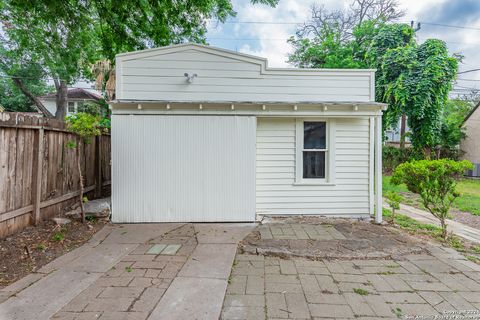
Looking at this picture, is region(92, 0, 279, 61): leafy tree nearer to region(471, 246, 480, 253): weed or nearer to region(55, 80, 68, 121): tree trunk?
region(471, 246, 480, 253): weed

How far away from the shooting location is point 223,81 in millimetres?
5758

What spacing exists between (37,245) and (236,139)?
3820 millimetres

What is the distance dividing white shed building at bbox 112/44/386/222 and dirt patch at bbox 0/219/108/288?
32.1 inches

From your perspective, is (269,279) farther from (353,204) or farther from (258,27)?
(258,27)

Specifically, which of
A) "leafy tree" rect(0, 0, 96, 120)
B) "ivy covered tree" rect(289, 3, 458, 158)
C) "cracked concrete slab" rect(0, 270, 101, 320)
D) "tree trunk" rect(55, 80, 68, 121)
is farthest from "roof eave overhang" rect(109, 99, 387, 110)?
"tree trunk" rect(55, 80, 68, 121)

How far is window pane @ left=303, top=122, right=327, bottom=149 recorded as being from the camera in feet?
19.4

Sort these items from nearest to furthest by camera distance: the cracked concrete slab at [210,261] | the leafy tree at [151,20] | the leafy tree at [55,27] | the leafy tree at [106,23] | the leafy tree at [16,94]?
the cracked concrete slab at [210,261], the leafy tree at [55,27], the leafy tree at [106,23], the leafy tree at [151,20], the leafy tree at [16,94]

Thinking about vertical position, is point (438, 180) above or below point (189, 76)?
below

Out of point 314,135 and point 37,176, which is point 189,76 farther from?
point 37,176

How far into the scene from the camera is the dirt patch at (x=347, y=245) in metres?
3.88

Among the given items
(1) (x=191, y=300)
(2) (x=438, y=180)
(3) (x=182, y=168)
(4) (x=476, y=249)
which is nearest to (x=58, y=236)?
(3) (x=182, y=168)

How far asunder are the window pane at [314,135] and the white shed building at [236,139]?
0.07 feet

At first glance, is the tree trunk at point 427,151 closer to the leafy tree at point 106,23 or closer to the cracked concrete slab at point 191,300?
the leafy tree at point 106,23

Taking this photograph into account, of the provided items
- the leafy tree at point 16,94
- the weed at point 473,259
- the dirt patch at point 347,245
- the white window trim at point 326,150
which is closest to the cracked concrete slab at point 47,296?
the dirt patch at point 347,245
